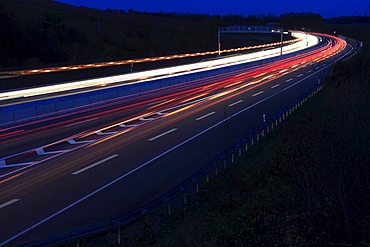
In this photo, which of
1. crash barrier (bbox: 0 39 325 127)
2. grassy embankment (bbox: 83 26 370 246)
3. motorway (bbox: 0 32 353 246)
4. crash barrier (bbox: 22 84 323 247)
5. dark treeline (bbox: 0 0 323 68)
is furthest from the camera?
dark treeline (bbox: 0 0 323 68)

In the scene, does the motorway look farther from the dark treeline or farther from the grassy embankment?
the dark treeline

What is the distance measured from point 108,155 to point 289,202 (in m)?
7.97

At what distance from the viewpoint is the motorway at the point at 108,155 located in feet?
37.6

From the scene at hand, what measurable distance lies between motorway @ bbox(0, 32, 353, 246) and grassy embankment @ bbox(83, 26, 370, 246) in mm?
1547

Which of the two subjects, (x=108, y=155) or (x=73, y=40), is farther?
(x=73, y=40)

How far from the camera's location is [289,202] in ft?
36.9

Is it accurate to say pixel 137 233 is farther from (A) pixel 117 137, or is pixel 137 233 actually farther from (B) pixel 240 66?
(B) pixel 240 66

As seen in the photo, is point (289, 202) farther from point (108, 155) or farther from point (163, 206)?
point (108, 155)

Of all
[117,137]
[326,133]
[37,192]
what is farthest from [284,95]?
[37,192]

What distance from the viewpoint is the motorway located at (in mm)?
11469

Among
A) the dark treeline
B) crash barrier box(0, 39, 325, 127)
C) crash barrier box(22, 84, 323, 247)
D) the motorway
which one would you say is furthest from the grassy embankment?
the dark treeline

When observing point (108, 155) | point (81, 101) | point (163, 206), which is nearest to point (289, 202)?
point (163, 206)

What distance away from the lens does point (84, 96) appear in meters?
27.3

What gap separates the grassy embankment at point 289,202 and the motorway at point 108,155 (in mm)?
1547
